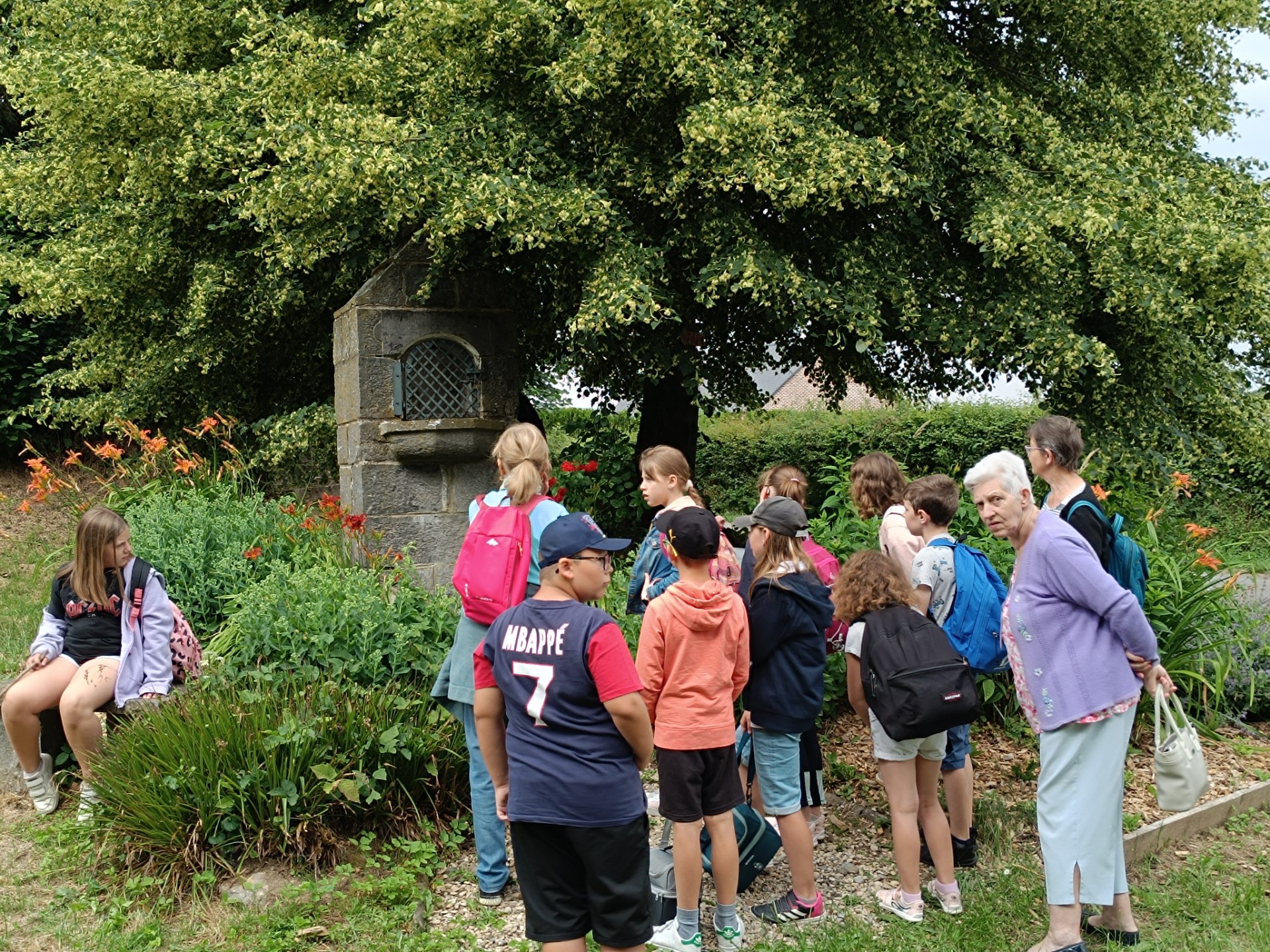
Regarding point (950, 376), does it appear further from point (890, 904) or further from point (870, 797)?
point (890, 904)

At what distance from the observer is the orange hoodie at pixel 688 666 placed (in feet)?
11.7

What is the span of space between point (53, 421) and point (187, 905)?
896 centimetres

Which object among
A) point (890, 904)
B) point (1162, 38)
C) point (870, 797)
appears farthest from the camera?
point (1162, 38)

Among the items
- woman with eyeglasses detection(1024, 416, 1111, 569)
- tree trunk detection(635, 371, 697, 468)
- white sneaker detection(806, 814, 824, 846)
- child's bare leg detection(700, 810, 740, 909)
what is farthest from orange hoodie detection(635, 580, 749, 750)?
tree trunk detection(635, 371, 697, 468)

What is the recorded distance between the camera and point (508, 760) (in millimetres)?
3213

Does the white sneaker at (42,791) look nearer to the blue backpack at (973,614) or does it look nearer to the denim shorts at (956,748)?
the denim shorts at (956,748)

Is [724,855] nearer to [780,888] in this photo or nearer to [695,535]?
[780,888]

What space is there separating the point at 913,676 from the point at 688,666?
0.84 m

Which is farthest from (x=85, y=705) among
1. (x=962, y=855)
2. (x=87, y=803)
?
(x=962, y=855)

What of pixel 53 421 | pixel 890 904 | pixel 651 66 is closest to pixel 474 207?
pixel 651 66

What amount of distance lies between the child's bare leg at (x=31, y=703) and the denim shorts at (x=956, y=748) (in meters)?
4.00

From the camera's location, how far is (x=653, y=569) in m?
4.32

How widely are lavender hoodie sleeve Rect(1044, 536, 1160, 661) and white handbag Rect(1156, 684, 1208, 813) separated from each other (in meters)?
0.25

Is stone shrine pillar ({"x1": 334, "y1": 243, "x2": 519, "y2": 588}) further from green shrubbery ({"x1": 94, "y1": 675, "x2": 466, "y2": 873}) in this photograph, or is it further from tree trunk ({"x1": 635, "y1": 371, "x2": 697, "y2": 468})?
green shrubbery ({"x1": 94, "y1": 675, "x2": 466, "y2": 873})
